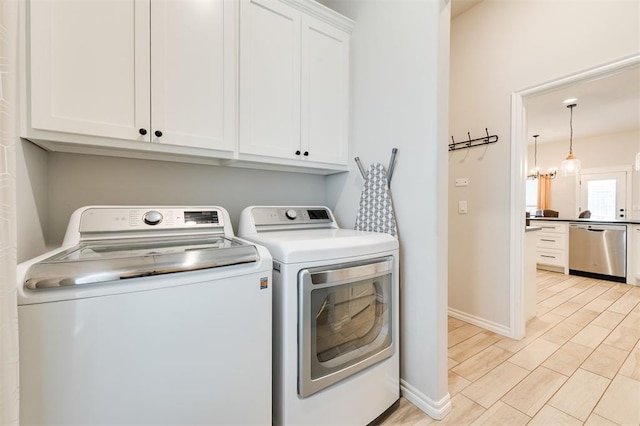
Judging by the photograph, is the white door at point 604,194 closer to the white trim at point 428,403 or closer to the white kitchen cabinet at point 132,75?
the white trim at point 428,403

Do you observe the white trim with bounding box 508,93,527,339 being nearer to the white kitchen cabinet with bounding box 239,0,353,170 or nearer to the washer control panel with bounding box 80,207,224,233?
the white kitchen cabinet with bounding box 239,0,353,170

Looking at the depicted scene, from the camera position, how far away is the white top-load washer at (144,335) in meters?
0.74

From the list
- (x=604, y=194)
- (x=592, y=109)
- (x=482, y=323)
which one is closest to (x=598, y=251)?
(x=592, y=109)

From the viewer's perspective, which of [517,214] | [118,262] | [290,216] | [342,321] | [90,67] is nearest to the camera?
[118,262]

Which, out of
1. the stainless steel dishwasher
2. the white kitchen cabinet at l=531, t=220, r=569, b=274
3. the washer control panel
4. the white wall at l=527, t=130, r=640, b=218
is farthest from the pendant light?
the washer control panel

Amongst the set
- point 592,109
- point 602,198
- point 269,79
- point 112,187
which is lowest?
point 112,187

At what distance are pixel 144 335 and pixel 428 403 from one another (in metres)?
1.42

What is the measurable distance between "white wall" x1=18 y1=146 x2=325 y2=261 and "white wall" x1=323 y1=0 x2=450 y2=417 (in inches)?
34.4

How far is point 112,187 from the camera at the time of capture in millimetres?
1474

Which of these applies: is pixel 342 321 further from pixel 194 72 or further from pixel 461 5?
pixel 461 5

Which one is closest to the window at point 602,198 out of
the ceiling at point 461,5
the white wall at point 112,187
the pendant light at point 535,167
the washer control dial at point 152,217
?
the pendant light at point 535,167

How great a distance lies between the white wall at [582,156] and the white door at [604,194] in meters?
0.14

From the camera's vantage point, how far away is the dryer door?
44.3 inches

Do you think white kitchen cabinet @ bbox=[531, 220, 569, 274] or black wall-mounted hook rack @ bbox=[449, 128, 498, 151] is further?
white kitchen cabinet @ bbox=[531, 220, 569, 274]
